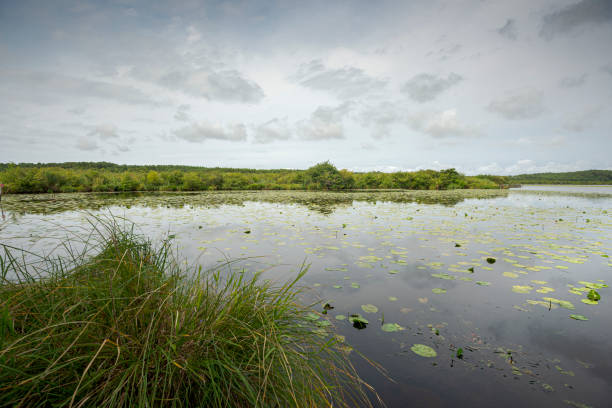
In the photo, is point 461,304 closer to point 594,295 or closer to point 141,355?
point 594,295

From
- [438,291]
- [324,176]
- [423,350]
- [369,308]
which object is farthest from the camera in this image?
[324,176]

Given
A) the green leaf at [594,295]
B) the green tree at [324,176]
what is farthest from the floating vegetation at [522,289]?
the green tree at [324,176]

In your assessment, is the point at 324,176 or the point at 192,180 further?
the point at 324,176

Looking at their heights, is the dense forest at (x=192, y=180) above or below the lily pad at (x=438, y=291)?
above

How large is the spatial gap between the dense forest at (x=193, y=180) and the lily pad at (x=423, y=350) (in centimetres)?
4820

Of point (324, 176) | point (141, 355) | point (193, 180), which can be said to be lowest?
point (141, 355)

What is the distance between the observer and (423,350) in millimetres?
2773

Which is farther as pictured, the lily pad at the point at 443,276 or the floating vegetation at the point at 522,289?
the lily pad at the point at 443,276

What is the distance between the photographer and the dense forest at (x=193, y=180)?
1428 inches

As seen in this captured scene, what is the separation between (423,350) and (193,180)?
4960cm

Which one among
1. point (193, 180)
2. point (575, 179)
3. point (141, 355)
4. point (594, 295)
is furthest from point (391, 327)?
point (575, 179)

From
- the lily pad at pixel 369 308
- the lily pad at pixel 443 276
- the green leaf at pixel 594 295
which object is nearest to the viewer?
the lily pad at pixel 369 308

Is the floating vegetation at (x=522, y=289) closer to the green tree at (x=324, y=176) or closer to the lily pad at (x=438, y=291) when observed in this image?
the lily pad at (x=438, y=291)

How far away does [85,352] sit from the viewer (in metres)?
1.58
